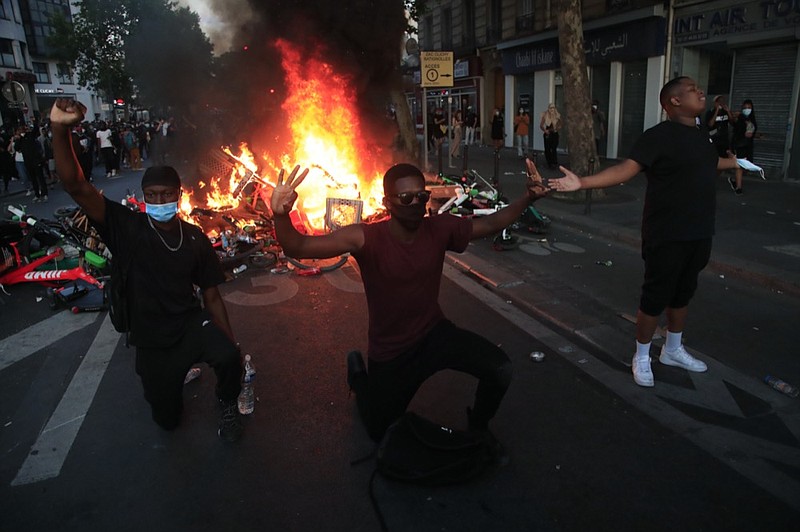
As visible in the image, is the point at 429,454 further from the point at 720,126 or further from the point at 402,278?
the point at 720,126

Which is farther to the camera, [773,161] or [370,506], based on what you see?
[773,161]

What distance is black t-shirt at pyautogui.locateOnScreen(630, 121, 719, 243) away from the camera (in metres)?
3.76

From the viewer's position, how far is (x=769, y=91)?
1313 cm

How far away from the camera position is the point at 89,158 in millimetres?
17609

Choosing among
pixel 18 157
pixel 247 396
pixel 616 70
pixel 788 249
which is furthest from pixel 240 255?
pixel 616 70

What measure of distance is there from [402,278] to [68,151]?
6.06ft

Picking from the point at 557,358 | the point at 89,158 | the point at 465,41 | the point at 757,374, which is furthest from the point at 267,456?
the point at 465,41

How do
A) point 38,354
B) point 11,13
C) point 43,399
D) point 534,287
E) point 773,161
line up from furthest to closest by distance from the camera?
point 11,13 < point 773,161 < point 534,287 < point 38,354 < point 43,399

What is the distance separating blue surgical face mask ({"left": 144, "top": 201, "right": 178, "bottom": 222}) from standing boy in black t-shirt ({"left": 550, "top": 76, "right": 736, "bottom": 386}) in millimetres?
2571

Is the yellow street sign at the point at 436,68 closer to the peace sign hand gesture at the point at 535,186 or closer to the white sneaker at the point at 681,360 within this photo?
the white sneaker at the point at 681,360

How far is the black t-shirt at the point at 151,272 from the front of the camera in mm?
3367

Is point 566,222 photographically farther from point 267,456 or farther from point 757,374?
point 267,456

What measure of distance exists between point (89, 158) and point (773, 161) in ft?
60.8

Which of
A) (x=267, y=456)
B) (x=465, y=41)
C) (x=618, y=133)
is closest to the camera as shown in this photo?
(x=267, y=456)
